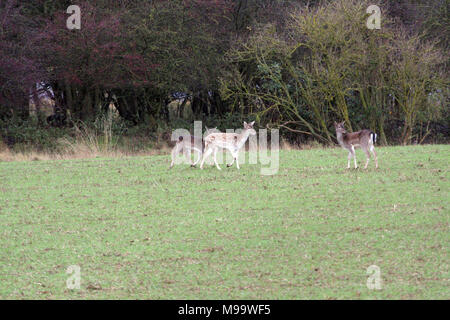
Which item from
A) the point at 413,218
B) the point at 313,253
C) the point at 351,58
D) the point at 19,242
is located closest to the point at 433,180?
the point at 413,218

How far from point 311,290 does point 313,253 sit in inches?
57.1

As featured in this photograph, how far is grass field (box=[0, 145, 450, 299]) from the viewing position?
23.4 ft

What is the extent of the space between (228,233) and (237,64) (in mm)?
20095

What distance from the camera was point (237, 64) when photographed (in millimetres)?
28812

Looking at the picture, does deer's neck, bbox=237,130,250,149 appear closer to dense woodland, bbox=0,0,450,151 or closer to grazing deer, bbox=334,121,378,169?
grazing deer, bbox=334,121,378,169

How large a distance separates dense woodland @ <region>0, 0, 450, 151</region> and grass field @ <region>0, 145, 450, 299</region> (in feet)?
31.8

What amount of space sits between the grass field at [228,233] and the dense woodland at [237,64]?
381 inches
